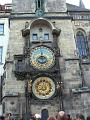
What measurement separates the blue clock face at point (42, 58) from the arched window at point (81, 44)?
4715 millimetres

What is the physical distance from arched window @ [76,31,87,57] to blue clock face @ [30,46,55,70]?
472 cm

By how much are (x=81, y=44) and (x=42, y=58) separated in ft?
19.6

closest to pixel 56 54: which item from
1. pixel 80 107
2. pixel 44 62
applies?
pixel 44 62

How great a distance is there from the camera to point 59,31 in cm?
1989

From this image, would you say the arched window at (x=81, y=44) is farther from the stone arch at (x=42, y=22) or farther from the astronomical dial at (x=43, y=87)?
the astronomical dial at (x=43, y=87)

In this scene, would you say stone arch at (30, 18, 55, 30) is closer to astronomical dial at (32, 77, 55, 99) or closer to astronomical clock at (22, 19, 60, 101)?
astronomical clock at (22, 19, 60, 101)

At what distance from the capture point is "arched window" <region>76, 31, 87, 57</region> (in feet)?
75.9

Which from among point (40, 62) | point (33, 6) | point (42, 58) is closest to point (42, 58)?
point (42, 58)

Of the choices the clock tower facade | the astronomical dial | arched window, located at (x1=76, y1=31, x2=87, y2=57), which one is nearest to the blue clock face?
the clock tower facade

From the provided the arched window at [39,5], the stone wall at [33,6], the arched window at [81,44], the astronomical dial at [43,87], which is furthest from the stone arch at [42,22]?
the arched window at [81,44]

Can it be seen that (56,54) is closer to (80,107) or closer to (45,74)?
(45,74)

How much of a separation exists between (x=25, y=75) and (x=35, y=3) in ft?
21.5

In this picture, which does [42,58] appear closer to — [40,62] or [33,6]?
[40,62]

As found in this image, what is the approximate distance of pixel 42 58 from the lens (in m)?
18.9
